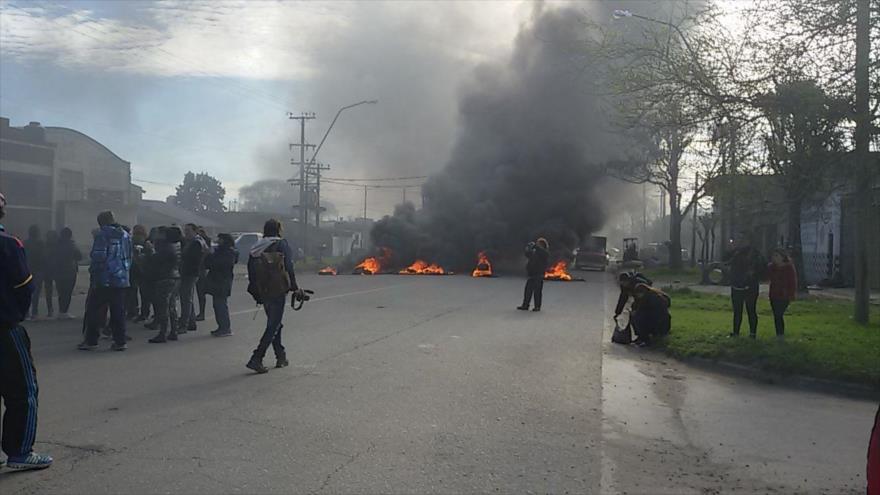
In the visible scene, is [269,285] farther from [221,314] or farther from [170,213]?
[170,213]

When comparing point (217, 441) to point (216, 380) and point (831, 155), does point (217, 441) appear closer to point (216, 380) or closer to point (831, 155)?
point (216, 380)

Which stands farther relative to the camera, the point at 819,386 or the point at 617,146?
the point at 617,146

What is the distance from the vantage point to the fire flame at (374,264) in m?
34.3

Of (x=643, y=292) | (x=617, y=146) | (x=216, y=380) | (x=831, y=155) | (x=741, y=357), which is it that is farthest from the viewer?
(x=617, y=146)

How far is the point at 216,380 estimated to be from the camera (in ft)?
25.3

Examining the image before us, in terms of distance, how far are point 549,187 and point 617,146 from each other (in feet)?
12.6

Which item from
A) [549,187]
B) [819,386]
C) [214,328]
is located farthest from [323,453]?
[549,187]

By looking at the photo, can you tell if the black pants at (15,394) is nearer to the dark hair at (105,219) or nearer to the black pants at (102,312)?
the black pants at (102,312)

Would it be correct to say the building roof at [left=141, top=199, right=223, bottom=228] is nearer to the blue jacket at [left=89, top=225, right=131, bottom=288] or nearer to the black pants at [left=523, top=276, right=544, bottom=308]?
the black pants at [left=523, top=276, right=544, bottom=308]

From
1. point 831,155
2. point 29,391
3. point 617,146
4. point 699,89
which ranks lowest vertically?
point 29,391

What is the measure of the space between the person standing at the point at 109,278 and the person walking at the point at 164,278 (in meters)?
0.73

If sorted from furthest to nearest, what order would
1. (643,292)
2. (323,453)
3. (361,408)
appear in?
(643,292) → (361,408) → (323,453)

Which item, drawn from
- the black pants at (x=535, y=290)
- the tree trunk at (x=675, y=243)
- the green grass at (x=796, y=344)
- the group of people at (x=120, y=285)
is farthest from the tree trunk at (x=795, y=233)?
the tree trunk at (x=675, y=243)

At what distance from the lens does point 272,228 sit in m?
8.63
